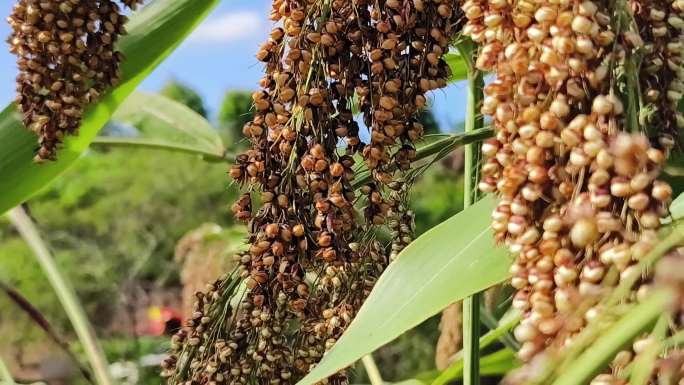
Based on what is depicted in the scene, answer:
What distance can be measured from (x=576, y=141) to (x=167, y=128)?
5.08 feet

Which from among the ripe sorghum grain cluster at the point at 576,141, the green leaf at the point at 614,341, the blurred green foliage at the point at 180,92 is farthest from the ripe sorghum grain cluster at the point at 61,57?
the blurred green foliage at the point at 180,92

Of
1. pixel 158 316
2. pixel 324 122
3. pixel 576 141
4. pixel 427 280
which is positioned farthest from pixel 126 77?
pixel 158 316

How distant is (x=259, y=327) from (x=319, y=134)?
0.89 ft

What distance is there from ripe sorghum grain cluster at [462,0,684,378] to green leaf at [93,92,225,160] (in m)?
1.30

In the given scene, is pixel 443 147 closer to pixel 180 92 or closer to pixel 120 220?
pixel 120 220

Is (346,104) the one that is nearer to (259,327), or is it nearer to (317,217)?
(317,217)

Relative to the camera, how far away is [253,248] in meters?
0.85

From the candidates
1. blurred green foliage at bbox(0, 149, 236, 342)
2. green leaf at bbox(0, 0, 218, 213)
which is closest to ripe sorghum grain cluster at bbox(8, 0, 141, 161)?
green leaf at bbox(0, 0, 218, 213)

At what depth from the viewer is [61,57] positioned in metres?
1.27

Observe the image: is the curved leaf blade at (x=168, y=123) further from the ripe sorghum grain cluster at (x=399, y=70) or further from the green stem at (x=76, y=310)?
the ripe sorghum grain cluster at (x=399, y=70)

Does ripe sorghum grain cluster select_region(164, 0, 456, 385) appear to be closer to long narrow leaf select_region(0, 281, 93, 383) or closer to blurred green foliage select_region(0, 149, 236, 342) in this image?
long narrow leaf select_region(0, 281, 93, 383)

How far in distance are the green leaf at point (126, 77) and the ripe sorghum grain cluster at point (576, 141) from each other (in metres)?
0.94

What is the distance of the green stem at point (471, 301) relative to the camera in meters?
1.13

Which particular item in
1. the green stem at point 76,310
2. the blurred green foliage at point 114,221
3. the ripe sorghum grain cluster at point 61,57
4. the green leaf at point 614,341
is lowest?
the blurred green foliage at point 114,221
